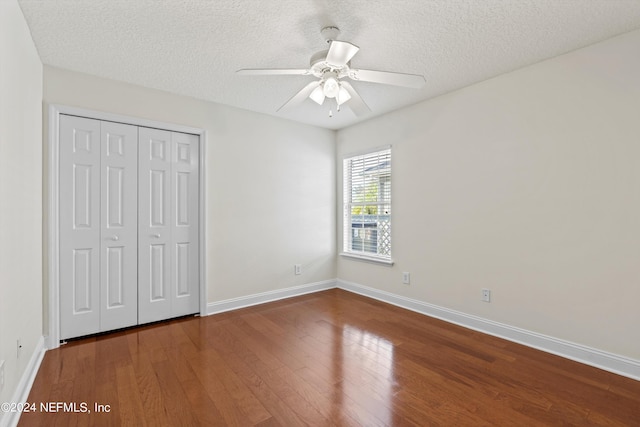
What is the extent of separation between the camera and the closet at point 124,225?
2.74 metres

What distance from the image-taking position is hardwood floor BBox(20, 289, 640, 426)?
5.70 feet

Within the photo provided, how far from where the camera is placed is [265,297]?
392 cm

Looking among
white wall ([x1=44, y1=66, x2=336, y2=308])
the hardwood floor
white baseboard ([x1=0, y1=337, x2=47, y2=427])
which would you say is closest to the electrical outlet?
the hardwood floor

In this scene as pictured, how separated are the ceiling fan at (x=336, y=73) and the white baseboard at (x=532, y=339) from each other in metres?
2.34

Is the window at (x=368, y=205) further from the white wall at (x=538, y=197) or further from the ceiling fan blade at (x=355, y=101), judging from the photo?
the ceiling fan blade at (x=355, y=101)

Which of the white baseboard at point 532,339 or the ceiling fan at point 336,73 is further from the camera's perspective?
the white baseboard at point 532,339

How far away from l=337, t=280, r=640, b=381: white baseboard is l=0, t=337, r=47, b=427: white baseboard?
340 centimetres

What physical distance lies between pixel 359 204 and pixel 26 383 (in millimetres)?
3732

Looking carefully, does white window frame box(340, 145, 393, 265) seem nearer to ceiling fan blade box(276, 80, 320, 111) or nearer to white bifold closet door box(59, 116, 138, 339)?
ceiling fan blade box(276, 80, 320, 111)

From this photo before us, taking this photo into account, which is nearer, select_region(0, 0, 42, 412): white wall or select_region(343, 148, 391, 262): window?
select_region(0, 0, 42, 412): white wall

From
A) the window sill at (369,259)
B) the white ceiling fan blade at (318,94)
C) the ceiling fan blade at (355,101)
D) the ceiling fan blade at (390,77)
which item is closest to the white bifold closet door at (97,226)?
the white ceiling fan blade at (318,94)

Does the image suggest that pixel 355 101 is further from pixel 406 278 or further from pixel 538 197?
pixel 406 278

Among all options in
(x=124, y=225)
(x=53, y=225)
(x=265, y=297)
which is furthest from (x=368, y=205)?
(x=53, y=225)

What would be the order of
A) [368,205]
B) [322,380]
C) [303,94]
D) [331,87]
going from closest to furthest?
[322,380], [331,87], [303,94], [368,205]
